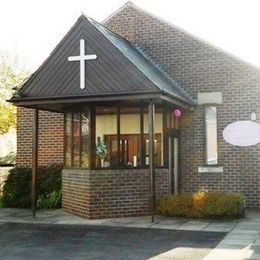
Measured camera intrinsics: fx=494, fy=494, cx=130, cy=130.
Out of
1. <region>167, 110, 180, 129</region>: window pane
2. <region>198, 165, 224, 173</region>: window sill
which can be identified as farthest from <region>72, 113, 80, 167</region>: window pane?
<region>198, 165, 224, 173</region>: window sill

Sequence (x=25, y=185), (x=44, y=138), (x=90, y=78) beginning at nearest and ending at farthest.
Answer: (x=90, y=78), (x=25, y=185), (x=44, y=138)

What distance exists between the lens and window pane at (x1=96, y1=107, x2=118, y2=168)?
47.7 feet

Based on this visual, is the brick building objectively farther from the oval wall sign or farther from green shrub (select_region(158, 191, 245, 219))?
green shrub (select_region(158, 191, 245, 219))

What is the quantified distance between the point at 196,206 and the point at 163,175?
162 centimetres

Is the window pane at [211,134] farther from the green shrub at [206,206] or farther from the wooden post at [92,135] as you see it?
the wooden post at [92,135]

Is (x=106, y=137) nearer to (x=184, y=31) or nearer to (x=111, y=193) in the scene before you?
(x=111, y=193)

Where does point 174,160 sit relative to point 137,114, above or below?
below

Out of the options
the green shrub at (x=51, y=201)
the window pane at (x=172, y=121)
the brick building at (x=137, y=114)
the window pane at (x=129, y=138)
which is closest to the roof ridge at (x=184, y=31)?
the brick building at (x=137, y=114)

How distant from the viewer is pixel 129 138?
1470 cm

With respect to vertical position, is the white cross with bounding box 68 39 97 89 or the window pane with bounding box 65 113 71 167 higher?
the white cross with bounding box 68 39 97 89

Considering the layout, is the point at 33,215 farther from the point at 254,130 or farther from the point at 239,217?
the point at 254,130

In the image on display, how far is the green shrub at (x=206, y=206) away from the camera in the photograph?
45.5ft

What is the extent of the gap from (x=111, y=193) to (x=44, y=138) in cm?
527

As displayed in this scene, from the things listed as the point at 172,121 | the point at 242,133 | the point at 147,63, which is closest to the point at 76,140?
the point at 172,121
